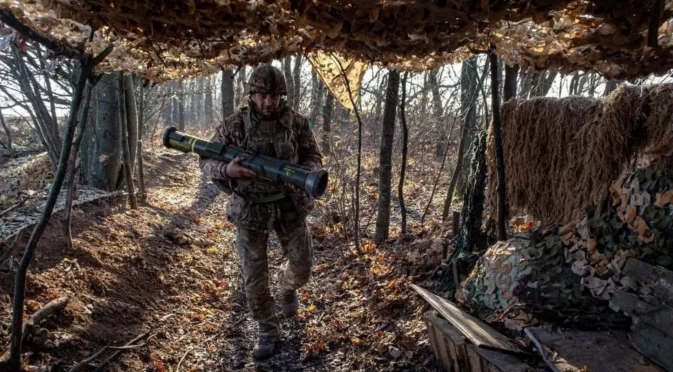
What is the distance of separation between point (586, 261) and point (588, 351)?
0.77m

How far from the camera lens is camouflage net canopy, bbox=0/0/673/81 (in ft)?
5.90

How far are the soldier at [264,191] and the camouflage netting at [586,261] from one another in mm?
1646

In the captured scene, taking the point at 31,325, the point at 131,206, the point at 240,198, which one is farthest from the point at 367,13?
the point at 131,206

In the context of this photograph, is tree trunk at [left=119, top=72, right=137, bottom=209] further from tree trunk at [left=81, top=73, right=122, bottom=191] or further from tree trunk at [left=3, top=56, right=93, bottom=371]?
tree trunk at [left=3, top=56, right=93, bottom=371]

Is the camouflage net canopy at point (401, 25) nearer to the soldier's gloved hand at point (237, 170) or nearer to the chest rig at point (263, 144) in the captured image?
the chest rig at point (263, 144)

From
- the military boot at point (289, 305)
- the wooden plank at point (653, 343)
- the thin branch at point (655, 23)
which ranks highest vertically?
the thin branch at point (655, 23)

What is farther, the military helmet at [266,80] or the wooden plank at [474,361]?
the military helmet at [266,80]

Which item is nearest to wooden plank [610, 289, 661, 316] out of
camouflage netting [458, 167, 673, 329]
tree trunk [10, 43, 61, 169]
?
camouflage netting [458, 167, 673, 329]

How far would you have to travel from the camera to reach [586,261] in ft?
9.59

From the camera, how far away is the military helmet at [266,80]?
314cm

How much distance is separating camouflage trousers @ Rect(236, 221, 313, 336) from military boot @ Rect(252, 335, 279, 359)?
0.13ft

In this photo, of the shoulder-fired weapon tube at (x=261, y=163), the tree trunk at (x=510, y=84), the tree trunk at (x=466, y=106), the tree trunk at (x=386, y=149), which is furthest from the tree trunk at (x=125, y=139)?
the tree trunk at (x=510, y=84)

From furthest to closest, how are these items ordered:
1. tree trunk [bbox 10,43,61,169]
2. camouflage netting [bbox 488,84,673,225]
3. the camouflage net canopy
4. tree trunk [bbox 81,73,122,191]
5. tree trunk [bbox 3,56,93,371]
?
tree trunk [bbox 81,73,122,191], tree trunk [bbox 10,43,61,169], camouflage netting [bbox 488,84,673,225], tree trunk [bbox 3,56,93,371], the camouflage net canopy

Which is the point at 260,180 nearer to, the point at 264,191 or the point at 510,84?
the point at 264,191
